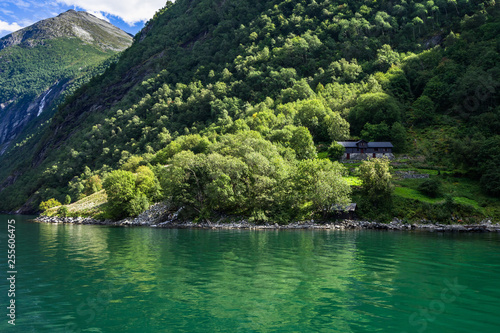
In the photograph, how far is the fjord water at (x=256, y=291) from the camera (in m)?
17.2

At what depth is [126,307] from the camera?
1980 centimetres

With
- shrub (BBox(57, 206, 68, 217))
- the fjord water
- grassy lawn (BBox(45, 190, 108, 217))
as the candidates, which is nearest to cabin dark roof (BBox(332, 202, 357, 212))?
the fjord water

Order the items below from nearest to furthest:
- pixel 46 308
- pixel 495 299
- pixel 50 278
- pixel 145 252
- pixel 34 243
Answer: pixel 46 308 < pixel 495 299 < pixel 50 278 < pixel 145 252 < pixel 34 243

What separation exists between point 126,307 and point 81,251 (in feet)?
84.2

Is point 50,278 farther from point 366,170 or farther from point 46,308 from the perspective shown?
point 366,170

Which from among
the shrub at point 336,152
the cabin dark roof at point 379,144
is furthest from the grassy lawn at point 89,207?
the cabin dark roof at point 379,144

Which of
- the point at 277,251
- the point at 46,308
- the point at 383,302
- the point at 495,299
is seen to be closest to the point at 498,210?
the point at 277,251

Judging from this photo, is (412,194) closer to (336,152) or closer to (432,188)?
(432,188)

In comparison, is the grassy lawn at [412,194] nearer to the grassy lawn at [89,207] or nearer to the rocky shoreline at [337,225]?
the rocky shoreline at [337,225]

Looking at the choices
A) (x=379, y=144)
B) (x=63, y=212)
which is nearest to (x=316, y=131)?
(x=379, y=144)

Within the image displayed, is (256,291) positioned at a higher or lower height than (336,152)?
lower

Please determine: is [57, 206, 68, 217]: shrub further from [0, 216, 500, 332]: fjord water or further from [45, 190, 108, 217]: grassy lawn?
[0, 216, 500, 332]: fjord water

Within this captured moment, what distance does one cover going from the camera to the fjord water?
56.3 ft

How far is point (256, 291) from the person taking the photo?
2300 centimetres
